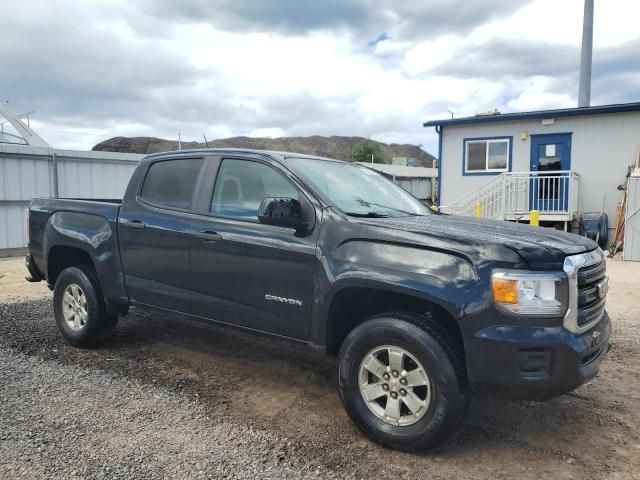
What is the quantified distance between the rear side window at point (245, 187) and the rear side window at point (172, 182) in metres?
0.32

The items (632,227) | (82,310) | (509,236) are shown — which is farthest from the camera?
(632,227)

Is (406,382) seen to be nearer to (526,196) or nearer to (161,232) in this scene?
(161,232)

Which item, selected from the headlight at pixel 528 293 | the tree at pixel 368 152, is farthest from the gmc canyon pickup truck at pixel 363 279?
the tree at pixel 368 152

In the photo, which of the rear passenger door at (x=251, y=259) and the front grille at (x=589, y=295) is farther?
the rear passenger door at (x=251, y=259)

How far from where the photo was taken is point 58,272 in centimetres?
555

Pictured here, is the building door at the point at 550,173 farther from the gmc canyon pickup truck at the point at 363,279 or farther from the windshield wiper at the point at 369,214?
the windshield wiper at the point at 369,214

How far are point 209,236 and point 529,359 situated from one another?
246 centimetres

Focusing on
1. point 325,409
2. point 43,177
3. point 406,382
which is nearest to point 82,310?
point 325,409

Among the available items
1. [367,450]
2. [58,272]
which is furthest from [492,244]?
[58,272]

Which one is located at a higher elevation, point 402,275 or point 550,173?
point 550,173

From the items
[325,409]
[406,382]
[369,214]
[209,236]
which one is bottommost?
[325,409]

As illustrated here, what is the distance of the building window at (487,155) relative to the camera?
16422 mm

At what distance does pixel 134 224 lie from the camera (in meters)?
4.67

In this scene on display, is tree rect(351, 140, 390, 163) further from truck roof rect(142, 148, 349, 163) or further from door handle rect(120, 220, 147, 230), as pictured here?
door handle rect(120, 220, 147, 230)
